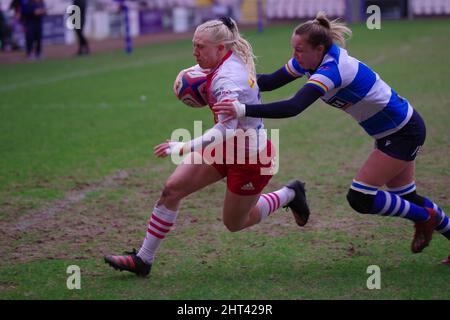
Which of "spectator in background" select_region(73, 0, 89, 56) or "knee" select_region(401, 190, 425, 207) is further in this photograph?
"spectator in background" select_region(73, 0, 89, 56)

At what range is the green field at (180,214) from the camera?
519cm

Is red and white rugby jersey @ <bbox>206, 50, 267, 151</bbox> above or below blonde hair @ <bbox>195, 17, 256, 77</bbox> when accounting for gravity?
below

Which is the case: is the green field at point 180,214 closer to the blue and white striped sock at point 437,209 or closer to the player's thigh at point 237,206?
the blue and white striped sock at point 437,209

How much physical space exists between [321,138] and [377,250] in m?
4.80

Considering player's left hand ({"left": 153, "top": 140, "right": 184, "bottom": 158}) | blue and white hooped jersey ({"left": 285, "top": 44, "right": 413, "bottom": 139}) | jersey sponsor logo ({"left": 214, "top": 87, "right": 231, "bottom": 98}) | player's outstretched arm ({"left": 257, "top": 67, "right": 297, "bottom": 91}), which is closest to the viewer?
player's left hand ({"left": 153, "top": 140, "right": 184, "bottom": 158})

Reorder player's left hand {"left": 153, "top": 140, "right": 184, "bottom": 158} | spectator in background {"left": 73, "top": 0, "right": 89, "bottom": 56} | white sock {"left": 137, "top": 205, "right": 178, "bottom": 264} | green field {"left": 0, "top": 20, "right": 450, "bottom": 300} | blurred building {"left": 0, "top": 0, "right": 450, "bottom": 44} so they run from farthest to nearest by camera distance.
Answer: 1. blurred building {"left": 0, "top": 0, "right": 450, "bottom": 44}
2. spectator in background {"left": 73, "top": 0, "right": 89, "bottom": 56}
3. white sock {"left": 137, "top": 205, "right": 178, "bottom": 264}
4. green field {"left": 0, "top": 20, "right": 450, "bottom": 300}
5. player's left hand {"left": 153, "top": 140, "right": 184, "bottom": 158}

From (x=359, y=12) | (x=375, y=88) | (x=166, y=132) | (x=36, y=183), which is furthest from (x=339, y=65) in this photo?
(x=359, y=12)

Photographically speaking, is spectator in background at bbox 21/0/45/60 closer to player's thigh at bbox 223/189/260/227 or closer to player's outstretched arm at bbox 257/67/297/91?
player's outstretched arm at bbox 257/67/297/91

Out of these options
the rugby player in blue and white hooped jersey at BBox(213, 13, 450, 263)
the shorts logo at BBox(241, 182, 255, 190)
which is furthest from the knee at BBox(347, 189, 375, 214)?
the shorts logo at BBox(241, 182, 255, 190)

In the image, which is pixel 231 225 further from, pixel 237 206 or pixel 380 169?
pixel 380 169

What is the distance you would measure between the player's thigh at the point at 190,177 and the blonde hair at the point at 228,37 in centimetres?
76

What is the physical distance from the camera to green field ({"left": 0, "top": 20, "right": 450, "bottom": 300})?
204 inches

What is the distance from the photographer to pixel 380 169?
5.27 metres

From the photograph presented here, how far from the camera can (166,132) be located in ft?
36.3
